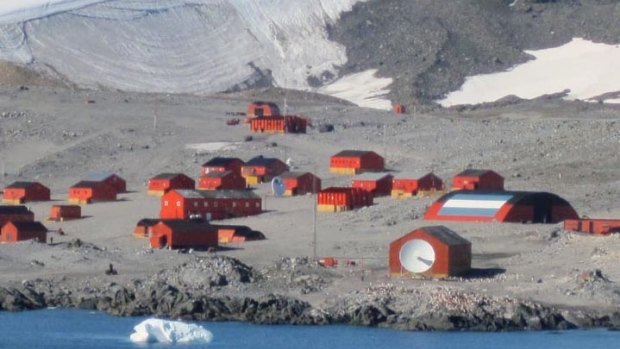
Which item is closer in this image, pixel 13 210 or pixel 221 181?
pixel 13 210

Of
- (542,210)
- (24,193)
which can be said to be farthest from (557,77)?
(542,210)

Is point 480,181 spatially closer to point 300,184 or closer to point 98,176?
point 300,184

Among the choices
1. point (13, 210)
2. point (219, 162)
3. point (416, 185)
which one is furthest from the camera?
point (219, 162)

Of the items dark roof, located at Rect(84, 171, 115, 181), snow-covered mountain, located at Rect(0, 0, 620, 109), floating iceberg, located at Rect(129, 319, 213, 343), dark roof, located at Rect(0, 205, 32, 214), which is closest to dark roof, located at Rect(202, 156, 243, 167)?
dark roof, located at Rect(84, 171, 115, 181)

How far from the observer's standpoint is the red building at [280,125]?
271ft

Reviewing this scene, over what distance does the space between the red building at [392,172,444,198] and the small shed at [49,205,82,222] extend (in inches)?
372

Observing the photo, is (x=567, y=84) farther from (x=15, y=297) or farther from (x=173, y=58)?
(x=15, y=297)

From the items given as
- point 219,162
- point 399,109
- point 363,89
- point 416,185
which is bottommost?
point 416,185

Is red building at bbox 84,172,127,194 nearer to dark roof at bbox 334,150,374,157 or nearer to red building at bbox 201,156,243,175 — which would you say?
red building at bbox 201,156,243,175

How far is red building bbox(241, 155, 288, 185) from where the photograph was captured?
72.5 meters

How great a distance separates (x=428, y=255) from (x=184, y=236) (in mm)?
7596

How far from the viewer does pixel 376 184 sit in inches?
2657

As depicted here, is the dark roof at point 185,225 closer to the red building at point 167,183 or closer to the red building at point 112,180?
the red building at point 167,183

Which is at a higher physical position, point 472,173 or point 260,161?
point 260,161
